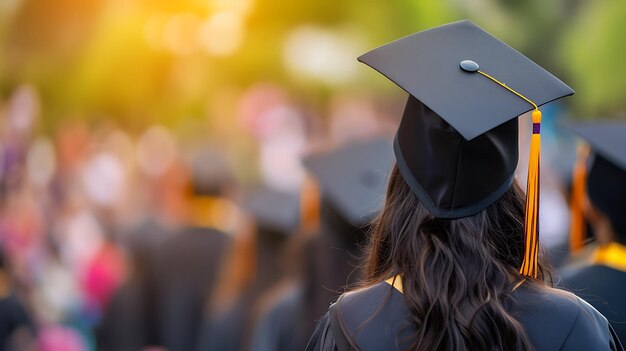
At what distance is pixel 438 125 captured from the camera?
80.0 inches

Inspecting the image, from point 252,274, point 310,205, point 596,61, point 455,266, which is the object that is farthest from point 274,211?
point 596,61

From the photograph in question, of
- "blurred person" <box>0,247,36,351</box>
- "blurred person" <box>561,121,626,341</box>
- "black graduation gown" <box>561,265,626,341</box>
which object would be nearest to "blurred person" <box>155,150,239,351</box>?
"blurred person" <box>0,247,36,351</box>

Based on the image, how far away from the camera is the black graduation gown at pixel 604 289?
2576mm

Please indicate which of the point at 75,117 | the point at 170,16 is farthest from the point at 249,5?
the point at 75,117

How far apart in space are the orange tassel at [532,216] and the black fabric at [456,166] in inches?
1.9

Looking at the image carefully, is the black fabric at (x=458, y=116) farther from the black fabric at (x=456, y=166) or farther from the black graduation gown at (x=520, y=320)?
the black graduation gown at (x=520, y=320)

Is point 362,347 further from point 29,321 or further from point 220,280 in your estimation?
point 29,321

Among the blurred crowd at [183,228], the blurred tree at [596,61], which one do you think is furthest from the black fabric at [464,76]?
the blurred tree at [596,61]

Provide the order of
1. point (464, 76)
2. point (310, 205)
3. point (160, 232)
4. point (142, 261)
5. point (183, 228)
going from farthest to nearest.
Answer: point (160, 232), point (142, 261), point (183, 228), point (310, 205), point (464, 76)

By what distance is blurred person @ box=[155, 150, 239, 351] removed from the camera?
217 inches

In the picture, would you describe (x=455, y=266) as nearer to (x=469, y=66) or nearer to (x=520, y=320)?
(x=520, y=320)

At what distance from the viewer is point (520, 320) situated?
187cm

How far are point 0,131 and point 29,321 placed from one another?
17.5 feet

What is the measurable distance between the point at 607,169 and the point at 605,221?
17 cm
